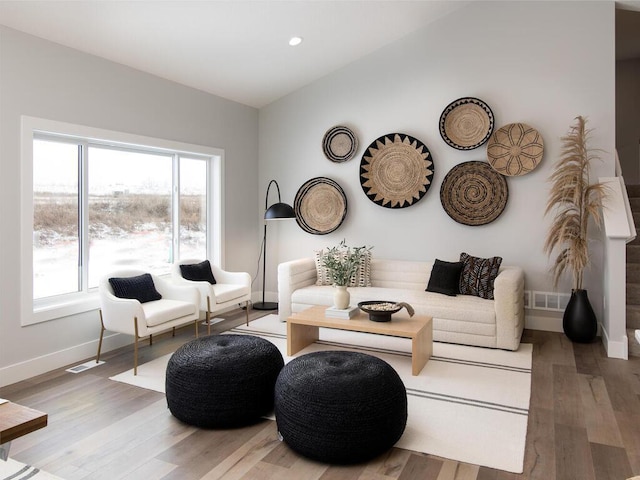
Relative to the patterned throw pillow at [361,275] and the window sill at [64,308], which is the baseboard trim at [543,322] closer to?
the patterned throw pillow at [361,275]

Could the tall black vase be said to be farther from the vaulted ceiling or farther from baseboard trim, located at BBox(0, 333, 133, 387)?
baseboard trim, located at BBox(0, 333, 133, 387)

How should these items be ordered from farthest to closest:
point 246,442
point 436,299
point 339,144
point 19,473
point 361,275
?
point 339,144 → point 361,275 → point 436,299 → point 246,442 → point 19,473

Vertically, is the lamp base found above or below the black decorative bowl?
below

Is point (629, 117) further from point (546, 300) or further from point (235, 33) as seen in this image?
point (235, 33)

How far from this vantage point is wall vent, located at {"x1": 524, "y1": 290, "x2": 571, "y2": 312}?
4.91 m

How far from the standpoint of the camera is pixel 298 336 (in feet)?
13.9

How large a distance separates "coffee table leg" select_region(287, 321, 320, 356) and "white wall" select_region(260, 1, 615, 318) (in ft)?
5.62

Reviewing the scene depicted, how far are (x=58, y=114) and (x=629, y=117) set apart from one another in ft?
22.5

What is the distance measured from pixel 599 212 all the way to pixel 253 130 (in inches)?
165

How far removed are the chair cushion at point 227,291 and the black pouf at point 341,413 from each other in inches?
88.9

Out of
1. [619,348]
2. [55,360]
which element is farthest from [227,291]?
[619,348]

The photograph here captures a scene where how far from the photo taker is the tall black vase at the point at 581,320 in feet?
14.5

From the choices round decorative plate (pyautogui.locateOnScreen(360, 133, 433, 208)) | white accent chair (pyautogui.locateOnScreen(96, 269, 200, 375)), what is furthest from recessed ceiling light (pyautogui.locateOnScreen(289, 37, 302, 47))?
white accent chair (pyautogui.locateOnScreen(96, 269, 200, 375))

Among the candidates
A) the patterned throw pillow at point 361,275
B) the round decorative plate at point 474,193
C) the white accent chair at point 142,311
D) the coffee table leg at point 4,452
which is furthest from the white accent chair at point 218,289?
the coffee table leg at point 4,452
